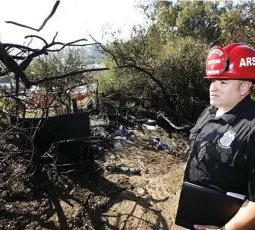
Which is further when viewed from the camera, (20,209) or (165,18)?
(165,18)

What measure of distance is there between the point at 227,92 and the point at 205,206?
23.5 inches

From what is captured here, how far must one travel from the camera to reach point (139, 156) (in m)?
5.50

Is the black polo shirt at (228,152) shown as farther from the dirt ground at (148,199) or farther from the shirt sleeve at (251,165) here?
the dirt ground at (148,199)

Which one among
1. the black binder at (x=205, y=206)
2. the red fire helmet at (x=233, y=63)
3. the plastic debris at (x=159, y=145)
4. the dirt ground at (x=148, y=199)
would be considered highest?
the red fire helmet at (x=233, y=63)

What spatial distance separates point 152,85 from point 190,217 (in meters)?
7.32

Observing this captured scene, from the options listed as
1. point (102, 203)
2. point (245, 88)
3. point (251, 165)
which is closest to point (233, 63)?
point (245, 88)

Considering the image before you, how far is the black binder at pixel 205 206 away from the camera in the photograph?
137cm

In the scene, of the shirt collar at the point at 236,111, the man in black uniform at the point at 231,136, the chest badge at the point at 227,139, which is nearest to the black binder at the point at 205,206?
the man in black uniform at the point at 231,136

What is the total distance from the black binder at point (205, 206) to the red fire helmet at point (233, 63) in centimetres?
59

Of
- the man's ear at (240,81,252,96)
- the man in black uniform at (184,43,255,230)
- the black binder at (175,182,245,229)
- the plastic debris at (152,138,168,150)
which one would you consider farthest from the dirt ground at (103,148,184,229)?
the man's ear at (240,81,252,96)

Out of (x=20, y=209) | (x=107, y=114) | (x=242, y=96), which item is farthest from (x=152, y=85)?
(x=242, y=96)

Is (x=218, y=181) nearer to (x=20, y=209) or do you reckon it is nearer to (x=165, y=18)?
(x=20, y=209)

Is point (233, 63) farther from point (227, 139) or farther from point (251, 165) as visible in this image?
point (251, 165)

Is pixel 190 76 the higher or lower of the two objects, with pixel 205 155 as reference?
lower
